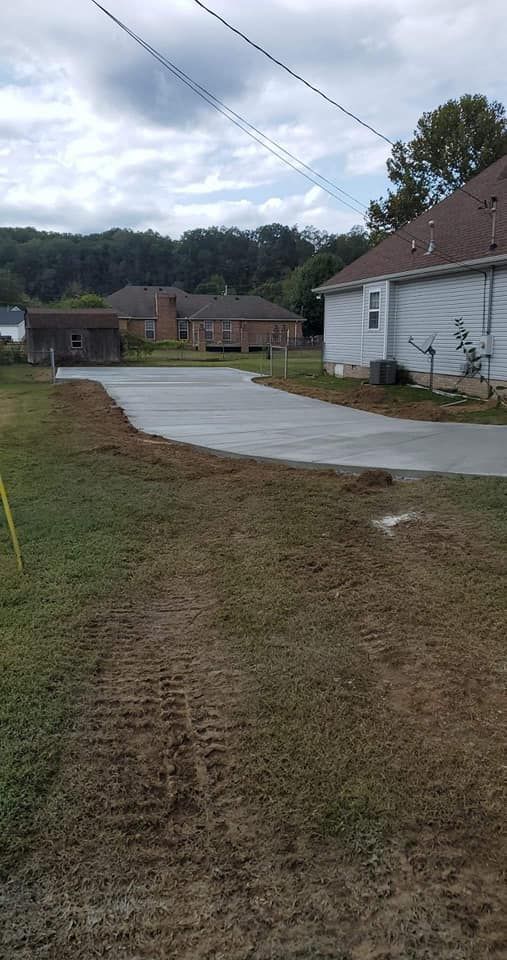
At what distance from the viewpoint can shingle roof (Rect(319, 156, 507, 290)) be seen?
47.4 ft

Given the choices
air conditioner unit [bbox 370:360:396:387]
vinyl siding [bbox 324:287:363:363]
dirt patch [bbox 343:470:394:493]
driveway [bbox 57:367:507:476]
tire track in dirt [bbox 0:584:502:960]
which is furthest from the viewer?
vinyl siding [bbox 324:287:363:363]

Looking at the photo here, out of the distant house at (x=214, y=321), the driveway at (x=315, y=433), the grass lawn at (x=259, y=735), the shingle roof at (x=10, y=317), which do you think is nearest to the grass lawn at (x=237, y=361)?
the distant house at (x=214, y=321)

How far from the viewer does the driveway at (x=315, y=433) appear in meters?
7.93

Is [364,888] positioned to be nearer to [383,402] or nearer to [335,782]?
[335,782]

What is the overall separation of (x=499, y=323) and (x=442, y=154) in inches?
801

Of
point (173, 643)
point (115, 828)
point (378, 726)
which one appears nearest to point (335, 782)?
point (378, 726)

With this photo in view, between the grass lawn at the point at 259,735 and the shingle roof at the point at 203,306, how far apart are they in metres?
48.1

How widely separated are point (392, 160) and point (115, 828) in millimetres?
33567

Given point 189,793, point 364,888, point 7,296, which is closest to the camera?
point 364,888

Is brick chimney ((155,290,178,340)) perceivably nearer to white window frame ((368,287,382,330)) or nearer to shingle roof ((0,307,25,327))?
shingle roof ((0,307,25,327))

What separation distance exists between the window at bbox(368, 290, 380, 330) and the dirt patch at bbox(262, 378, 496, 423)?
1.83 m

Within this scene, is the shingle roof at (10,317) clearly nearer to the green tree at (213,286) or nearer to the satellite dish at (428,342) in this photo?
the green tree at (213,286)

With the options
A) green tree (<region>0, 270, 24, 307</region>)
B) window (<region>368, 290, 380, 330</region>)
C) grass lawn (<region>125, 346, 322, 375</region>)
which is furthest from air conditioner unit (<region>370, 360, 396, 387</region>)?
green tree (<region>0, 270, 24, 307</region>)

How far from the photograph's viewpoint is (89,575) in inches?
167
